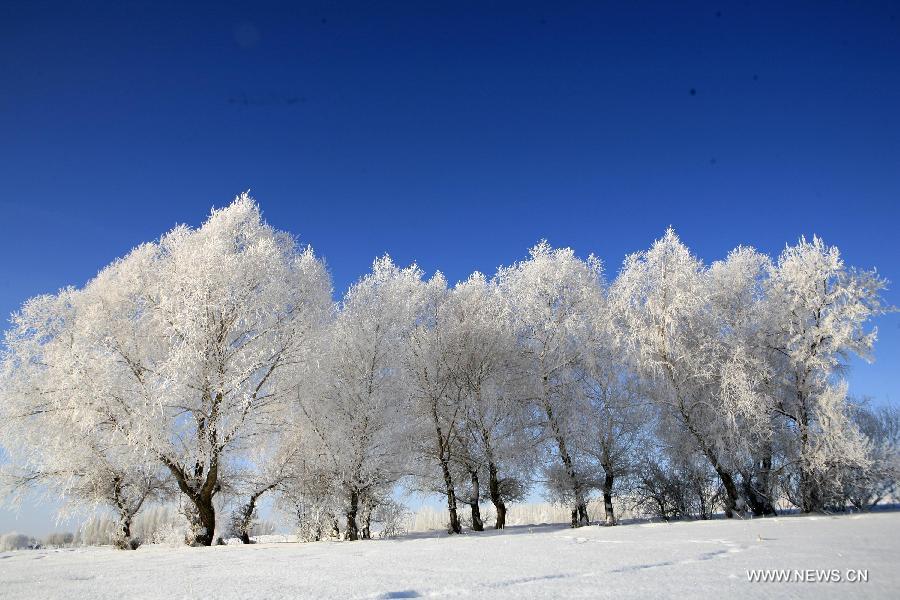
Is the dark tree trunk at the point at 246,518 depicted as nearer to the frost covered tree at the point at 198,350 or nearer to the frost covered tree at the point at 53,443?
the frost covered tree at the point at 53,443

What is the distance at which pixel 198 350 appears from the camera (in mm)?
14992

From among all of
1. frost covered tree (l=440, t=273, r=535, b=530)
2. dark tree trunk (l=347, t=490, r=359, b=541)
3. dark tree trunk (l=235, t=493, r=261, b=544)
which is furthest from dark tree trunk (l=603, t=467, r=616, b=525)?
dark tree trunk (l=235, t=493, r=261, b=544)

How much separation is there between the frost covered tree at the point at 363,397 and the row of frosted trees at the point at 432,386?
82 mm

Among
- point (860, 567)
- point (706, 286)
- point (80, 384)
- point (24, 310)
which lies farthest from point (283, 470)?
point (706, 286)

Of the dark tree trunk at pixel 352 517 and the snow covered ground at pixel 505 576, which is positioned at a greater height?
the snow covered ground at pixel 505 576

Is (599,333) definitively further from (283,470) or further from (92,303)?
(92,303)

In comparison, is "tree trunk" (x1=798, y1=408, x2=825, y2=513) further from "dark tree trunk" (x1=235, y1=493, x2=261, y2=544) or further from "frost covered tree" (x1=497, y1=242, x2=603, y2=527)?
"dark tree trunk" (x1=235, y1=493, x2=261, y2=544)

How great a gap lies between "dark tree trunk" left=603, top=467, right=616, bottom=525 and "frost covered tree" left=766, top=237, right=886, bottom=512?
7.68 metres

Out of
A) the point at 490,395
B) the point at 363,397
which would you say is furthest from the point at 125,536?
the point at 490,395

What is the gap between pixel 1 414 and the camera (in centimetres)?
1864

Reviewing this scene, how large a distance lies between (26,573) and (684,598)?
7.65 m

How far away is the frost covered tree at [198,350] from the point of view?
14.6 meters

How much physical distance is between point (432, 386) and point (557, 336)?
6088 millimetres

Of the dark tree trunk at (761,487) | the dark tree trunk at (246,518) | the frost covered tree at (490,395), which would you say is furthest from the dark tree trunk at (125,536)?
the dark tree trunk at (761,487)
